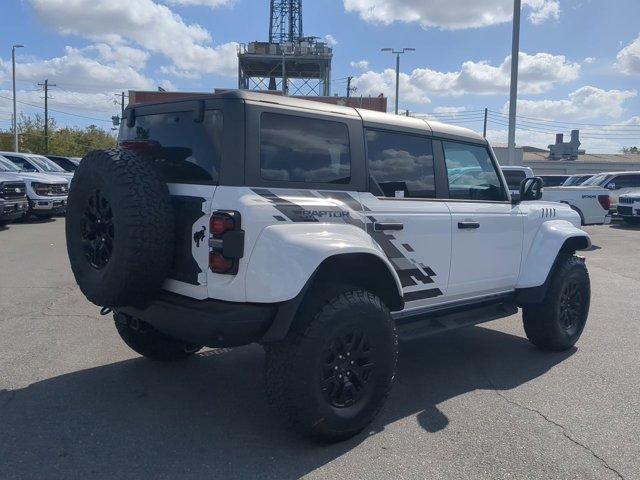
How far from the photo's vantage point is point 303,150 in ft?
12.5

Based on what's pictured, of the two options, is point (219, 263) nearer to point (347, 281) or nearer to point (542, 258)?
point (347, 281)

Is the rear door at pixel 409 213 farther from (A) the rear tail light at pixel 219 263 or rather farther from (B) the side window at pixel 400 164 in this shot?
(A) the rear tail light at pixel 219 263

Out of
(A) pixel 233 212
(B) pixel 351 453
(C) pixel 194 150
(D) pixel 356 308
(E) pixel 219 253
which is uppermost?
(C) pixel 194 150

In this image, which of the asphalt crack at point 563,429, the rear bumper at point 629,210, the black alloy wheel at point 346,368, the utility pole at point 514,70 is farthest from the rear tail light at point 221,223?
the rear bumper at point 629,210

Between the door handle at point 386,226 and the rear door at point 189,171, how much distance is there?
1.15 metres

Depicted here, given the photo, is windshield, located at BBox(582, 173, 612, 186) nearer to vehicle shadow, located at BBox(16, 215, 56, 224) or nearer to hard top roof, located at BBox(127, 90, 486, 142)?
hard top roof, located at BBox(127, 90, 486, 142)

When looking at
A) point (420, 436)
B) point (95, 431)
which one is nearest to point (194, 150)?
point (95, 431)

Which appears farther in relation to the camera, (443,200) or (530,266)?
(530,266)

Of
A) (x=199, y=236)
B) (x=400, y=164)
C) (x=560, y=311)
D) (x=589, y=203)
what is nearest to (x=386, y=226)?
(x=400, y=164)

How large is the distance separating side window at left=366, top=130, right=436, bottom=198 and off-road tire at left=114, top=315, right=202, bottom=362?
2075 mm

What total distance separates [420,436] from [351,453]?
509 mm

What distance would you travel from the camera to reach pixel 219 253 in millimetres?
Result: 3348

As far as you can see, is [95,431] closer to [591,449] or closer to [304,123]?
[304,123]

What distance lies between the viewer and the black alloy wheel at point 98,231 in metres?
3.69
